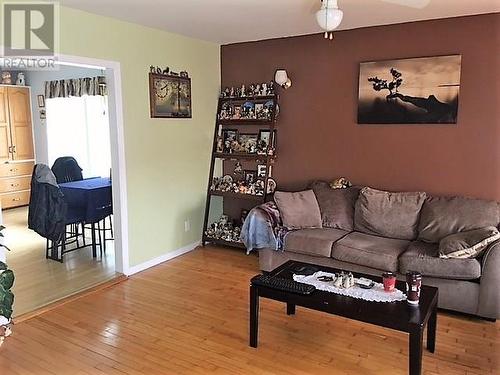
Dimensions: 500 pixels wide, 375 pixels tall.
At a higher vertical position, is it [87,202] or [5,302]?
[87,202]

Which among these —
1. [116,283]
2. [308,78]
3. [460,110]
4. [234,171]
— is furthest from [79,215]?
[460,110]

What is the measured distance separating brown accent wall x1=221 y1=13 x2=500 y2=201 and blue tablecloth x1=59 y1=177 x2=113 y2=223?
1923 millimetres

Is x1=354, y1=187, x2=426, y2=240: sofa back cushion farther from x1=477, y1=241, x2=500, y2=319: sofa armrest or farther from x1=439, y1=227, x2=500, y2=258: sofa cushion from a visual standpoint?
x1=477, y1=241, x2=500, y2=319: sofa armrest

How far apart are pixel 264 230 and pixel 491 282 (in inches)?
73.3

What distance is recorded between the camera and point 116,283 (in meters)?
3.97

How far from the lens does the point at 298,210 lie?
4.09 meters

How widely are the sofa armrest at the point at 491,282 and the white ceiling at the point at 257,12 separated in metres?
1.90

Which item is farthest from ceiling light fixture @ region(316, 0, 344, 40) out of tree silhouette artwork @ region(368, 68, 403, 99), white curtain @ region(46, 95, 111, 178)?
white curtain @ region(46, 95, 111, 178)

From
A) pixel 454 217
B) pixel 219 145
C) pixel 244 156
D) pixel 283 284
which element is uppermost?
pixel 219 145

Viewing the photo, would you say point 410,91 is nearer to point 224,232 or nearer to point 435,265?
point 435,265

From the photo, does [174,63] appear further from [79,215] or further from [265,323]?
[265,323]

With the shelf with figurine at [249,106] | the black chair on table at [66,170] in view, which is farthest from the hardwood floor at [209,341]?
the black chair on table at [66,170]

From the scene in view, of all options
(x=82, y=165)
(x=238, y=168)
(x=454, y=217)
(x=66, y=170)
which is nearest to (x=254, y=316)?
(x=454, y=217)

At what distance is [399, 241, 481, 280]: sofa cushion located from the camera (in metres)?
3.10
